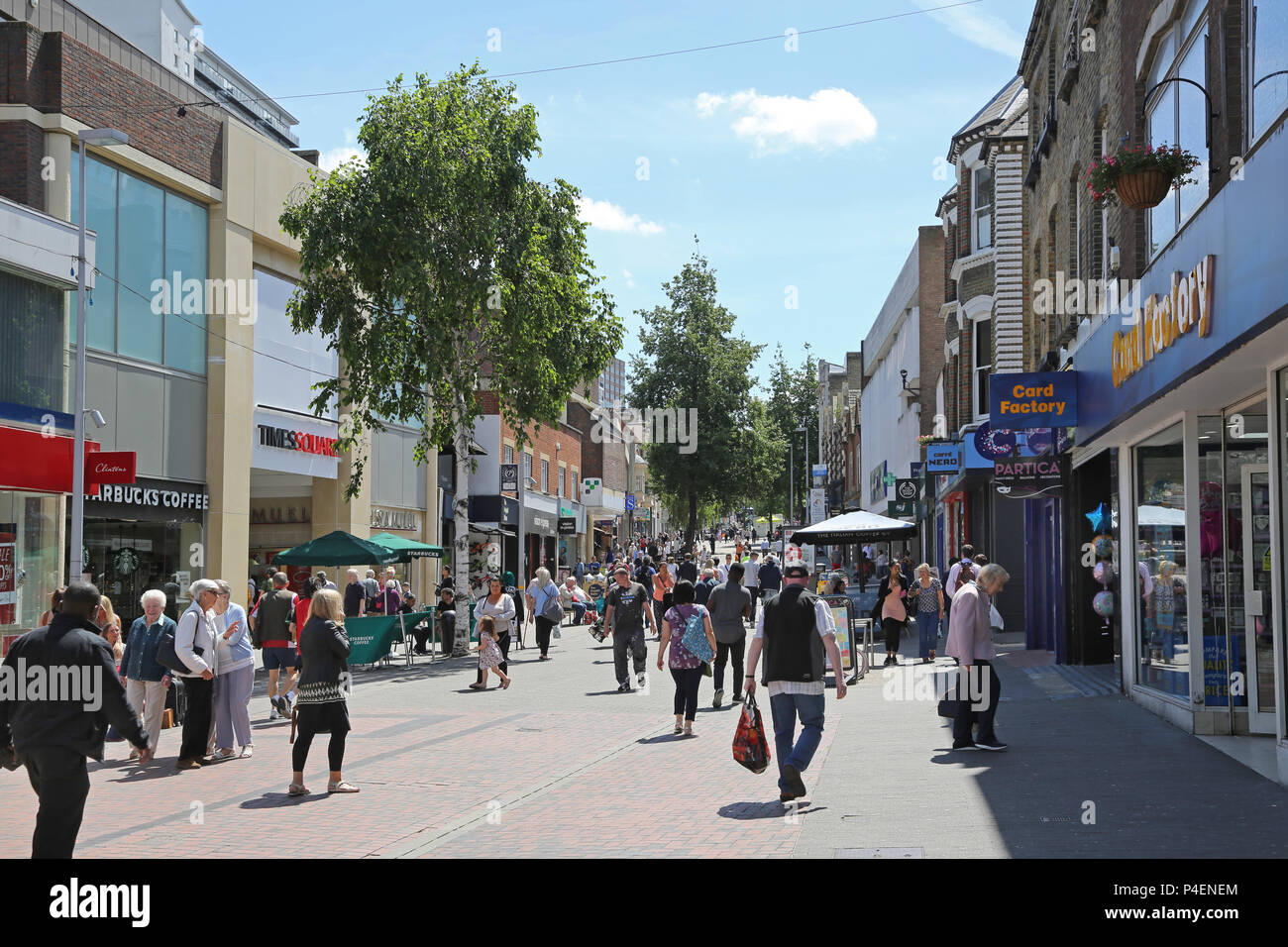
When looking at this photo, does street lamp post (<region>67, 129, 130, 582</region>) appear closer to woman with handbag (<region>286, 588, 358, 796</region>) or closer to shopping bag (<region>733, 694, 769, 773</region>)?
woman with handbag (<region>286, 588, 358, 796</region>)

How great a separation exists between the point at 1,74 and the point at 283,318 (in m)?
9.20

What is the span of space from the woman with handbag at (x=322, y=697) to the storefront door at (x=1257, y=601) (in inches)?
298

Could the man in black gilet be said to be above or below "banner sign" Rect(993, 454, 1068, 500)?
below

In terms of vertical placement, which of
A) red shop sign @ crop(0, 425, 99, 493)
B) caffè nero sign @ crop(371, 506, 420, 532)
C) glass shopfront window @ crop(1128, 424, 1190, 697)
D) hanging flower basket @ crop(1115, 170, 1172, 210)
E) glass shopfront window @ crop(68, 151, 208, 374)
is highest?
glass shopfront window @ crop(68, 151, 208, 374)

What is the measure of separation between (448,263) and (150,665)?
1352cm

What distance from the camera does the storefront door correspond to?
10734mm

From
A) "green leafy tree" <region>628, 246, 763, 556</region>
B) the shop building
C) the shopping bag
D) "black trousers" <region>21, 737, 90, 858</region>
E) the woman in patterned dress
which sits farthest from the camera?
"green leafy tree" <region>628, 246, 763, 556</region>

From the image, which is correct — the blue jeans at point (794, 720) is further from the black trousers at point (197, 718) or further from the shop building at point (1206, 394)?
the black trousers at point (197, 718)

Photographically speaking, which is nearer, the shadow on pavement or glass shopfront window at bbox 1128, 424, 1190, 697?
the shadow on pavement

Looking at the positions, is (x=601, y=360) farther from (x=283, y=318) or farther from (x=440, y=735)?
(x=440, y=735)

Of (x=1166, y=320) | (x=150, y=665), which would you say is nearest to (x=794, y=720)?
(x=1166, y=320)

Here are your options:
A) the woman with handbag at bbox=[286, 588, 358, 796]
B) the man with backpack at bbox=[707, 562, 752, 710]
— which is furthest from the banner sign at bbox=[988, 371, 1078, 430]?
the woman with handbag at bbox=[286, 588, 358, 796]

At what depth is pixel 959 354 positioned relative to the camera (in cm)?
3069

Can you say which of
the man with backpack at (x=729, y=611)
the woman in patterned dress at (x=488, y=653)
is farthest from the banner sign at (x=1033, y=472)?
the woman in patterned dress at (x=488, y=653)
